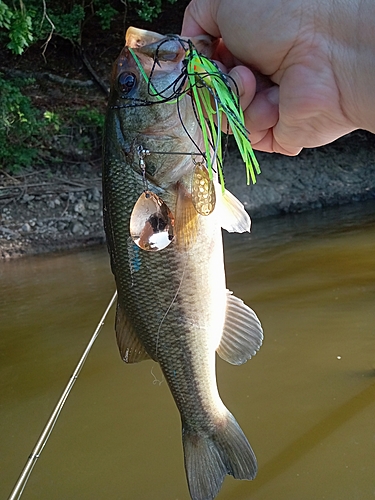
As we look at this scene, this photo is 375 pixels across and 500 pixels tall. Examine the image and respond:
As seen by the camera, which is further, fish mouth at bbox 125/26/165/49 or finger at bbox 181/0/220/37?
finger at bbox 181/0/220/37

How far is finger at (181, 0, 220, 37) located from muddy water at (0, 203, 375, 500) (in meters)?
2.12

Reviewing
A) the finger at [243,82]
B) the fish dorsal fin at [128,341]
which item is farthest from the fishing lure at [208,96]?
the fish dorsal fin at [128,341]

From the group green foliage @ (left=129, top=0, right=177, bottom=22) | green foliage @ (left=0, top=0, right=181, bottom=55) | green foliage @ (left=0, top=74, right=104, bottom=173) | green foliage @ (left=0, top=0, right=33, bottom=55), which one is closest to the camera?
green foliage @ (left=0, top=0, right=33, bottom=55)

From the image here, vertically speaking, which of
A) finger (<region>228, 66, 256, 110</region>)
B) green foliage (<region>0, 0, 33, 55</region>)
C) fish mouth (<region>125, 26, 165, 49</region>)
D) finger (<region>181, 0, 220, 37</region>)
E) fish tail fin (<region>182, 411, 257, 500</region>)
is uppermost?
green foliage (<region>0, 0, 33, 55</region>)

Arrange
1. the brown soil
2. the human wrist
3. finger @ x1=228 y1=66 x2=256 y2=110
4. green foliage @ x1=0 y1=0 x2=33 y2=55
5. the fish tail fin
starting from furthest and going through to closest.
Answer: the brown soil → green foliage @ x1=0 y1=0 x2=33 y2=55 → the fish tail fin → finger @ x1=228 y1=66 x2=256 y2=110 → the human wrist

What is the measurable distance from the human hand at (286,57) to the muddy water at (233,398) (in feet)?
5.86

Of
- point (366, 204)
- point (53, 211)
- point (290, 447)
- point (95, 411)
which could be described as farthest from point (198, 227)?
point (366, 204)

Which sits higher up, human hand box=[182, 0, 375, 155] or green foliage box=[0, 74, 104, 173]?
human hand box=[182, 0, 375, 155]

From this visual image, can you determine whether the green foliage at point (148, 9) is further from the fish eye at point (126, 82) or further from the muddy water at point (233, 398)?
the fish eye at point (126, 82)

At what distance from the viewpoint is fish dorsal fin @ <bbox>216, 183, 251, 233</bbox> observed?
1.45 m

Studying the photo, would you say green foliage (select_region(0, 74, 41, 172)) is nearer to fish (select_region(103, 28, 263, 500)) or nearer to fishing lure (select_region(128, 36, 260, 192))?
fish (select_region(103, 28, 263, 500))

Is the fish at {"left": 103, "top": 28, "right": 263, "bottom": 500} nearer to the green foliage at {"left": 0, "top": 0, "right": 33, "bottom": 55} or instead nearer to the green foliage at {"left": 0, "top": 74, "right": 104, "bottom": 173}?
the green foliage at {"left": 0, "top": 0, "right": 33, "bottom": 55}

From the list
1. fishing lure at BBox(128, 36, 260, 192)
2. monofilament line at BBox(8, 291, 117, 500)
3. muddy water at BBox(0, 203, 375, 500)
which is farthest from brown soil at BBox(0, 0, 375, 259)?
fishing lure at BBox(128, 36, 260, 192)

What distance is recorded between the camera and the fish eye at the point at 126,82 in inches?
53.1
